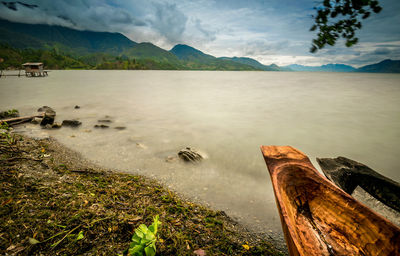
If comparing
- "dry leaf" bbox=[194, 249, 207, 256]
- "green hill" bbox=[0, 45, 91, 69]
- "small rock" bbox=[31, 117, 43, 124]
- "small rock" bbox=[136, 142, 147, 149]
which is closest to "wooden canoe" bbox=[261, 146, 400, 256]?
"dry leaf" bbox=[194, 249, 207, 256]

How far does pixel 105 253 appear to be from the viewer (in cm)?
222

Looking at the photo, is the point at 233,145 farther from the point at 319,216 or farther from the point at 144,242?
the point at 144,242

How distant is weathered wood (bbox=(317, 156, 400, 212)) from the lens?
3357 mm

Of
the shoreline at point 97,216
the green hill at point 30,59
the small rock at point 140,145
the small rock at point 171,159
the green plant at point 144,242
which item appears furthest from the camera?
the green hill at point 30,59

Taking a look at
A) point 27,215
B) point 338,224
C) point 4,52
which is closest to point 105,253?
point 27,215

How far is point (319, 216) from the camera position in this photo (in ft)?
10.9

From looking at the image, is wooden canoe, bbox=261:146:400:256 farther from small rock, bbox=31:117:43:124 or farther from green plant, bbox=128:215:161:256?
small rock, bbox=31:117:43:124

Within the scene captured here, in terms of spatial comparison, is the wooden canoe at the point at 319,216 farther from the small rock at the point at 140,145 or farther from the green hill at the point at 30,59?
the green hill at the point at 30,59

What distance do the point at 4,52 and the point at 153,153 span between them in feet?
476

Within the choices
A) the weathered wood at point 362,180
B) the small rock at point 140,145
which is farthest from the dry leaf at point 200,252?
the small rock at point 140,145

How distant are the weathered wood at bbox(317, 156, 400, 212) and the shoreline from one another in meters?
2.16

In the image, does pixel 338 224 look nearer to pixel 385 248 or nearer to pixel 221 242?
pixel 385 248

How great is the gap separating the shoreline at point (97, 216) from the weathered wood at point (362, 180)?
2.16m

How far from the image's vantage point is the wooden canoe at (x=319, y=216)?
7.74ft
